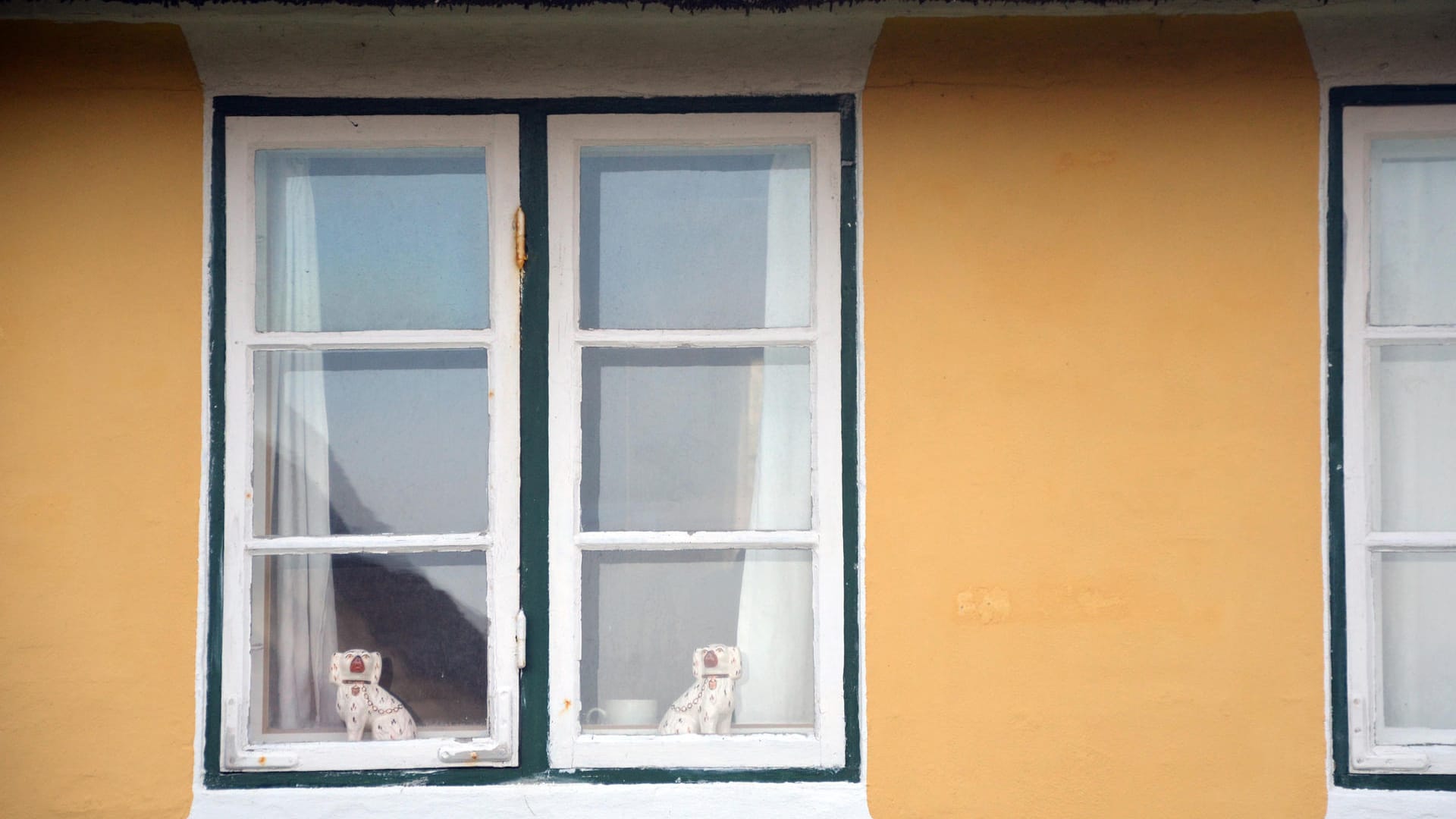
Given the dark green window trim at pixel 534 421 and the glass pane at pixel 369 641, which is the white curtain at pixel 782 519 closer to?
the dark green window trim at pixel 534 421

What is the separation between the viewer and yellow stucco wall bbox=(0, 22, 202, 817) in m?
2.42

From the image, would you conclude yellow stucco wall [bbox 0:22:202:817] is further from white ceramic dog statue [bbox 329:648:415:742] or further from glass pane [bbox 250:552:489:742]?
white ceramic dog statue [bbox 329:648:415:742]

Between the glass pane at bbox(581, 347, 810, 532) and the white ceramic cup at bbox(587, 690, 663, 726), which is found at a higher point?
the glass pane at bbox(581, 347, 810, 532)

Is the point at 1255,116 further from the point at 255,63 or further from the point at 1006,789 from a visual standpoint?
the point at 255,63

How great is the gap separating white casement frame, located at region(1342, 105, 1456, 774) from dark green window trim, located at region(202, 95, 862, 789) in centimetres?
118

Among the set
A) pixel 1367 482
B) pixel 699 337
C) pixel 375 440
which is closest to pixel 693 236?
pixel 699 337

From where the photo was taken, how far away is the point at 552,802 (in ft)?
7.95

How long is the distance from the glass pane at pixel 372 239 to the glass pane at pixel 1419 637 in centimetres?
234

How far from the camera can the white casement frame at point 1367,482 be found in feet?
7.93

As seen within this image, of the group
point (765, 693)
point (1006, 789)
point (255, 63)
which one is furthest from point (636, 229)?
point (1006, 789)

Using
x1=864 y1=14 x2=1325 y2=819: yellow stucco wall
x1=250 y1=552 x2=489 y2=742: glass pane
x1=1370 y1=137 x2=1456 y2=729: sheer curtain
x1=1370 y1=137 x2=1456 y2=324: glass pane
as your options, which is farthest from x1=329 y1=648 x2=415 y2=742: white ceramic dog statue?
x1=1370 y1=137 x2=1456 y2=324: glass pane

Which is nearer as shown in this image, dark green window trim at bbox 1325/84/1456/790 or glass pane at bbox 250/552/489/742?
dark green window trim at bbox 1325/84/1456/790

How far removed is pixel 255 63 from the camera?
2.49 metres

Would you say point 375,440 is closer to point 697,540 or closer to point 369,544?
point 369,544
